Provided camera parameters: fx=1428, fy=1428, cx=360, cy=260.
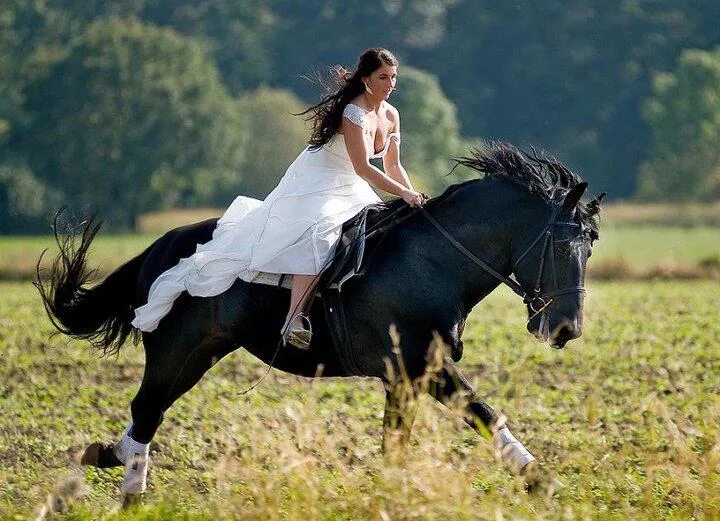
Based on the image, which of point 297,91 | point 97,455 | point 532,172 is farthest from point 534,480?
point 297,91

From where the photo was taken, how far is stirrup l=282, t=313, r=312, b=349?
25.0ft

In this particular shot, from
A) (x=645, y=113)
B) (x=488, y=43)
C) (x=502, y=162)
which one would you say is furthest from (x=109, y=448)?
(x=488, y=43)

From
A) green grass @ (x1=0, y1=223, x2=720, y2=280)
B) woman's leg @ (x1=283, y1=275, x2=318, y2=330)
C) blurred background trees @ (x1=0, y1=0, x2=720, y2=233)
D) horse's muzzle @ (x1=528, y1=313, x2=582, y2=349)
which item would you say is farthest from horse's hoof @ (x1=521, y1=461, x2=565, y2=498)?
blurred background trees @ (x1=0, y1=0, x2=720, y2=233)

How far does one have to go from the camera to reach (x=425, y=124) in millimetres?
77312

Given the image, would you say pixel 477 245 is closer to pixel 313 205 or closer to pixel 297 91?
pixel 313 205

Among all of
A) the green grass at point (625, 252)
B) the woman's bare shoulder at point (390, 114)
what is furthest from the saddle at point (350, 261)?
the green grass at point (625, 252)

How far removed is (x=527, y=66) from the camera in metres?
83.2

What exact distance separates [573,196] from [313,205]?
4.82 ft

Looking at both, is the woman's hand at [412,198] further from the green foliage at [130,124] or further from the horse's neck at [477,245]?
the green foliage at [130,124]

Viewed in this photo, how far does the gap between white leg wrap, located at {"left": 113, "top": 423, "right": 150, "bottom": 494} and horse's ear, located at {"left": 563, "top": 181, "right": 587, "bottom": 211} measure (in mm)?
2718

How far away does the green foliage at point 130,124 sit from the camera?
64.2 meters

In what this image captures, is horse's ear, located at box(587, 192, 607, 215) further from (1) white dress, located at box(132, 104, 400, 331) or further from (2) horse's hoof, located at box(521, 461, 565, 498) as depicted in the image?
(2) horse's hoof, located at box(521, 461, 565, 498)

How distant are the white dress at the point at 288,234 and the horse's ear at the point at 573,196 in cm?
117

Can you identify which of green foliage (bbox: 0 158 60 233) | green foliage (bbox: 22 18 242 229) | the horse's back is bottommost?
the horse's back
